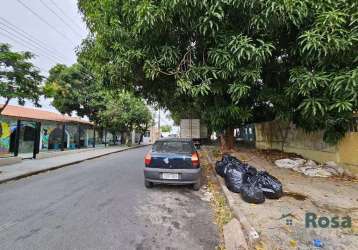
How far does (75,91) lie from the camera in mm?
23422

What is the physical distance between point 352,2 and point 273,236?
500cm

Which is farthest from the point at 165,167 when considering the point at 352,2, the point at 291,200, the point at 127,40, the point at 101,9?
the point at 352,2

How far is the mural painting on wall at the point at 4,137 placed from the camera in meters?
11.2

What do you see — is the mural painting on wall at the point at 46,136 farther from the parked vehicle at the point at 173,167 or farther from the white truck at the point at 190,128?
the parked vehicle at the point at 173,167

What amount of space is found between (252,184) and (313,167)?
12.7 feet

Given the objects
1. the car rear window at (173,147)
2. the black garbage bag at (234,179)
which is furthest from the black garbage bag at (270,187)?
the car rear window at (173,147)

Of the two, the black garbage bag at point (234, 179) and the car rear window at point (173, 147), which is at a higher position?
the car rear window at point (173, 147)

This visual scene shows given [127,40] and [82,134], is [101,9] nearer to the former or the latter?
[127,40]

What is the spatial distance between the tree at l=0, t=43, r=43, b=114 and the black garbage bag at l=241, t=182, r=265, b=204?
839 cm

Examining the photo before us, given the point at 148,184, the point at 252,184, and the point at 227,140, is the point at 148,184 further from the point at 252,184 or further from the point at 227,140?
the point at 227,140

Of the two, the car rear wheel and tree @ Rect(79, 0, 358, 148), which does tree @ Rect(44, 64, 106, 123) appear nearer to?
tree @ Rect(79, 0, 358, 148)

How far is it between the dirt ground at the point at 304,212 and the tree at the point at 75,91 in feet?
66.5

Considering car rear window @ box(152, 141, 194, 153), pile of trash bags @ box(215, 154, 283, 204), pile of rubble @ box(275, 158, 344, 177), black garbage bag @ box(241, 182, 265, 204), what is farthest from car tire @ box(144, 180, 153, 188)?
pile of rubble @ box(275, 158, 344, 177)

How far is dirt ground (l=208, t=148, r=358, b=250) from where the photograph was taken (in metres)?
3.41
